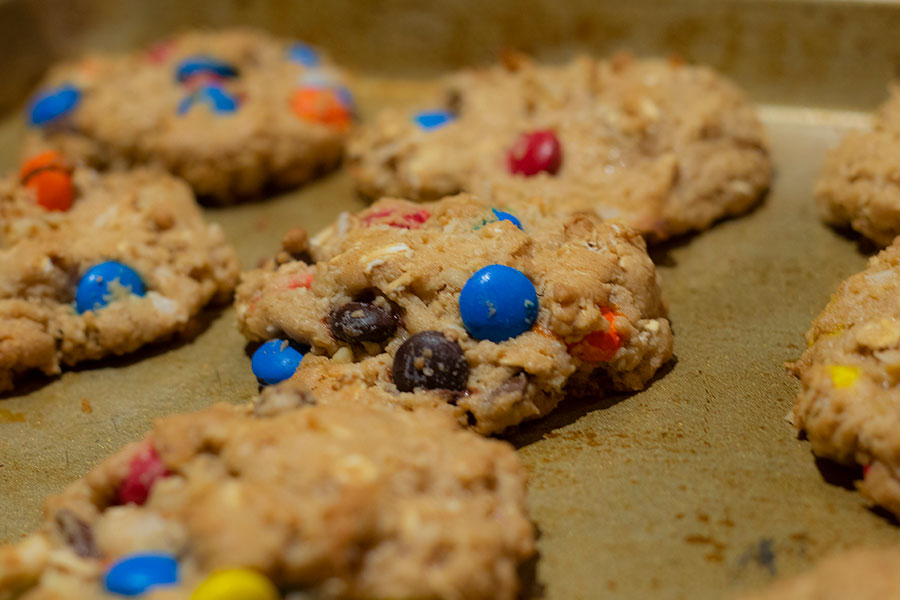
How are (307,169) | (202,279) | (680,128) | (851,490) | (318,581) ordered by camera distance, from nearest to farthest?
(318,581), (851,490), (202,279), (680,128), (307,169)

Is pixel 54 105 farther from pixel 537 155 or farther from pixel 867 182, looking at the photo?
pixel 867 182

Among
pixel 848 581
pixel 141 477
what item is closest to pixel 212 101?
pixel 141 477

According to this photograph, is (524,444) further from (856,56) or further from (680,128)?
(856,56)

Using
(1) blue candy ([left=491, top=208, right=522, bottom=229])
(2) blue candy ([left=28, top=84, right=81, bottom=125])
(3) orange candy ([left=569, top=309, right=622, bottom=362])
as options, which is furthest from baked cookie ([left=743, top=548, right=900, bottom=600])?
(2) blue candy ([left=28, top=84, right=81, bottom=125])

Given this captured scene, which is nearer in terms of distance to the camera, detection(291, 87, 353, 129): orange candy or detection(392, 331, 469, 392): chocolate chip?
detection(392, 331, 469, 392): chocolate chip

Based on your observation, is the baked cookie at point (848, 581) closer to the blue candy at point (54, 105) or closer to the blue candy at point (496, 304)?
the blue candy at point (496, 304)

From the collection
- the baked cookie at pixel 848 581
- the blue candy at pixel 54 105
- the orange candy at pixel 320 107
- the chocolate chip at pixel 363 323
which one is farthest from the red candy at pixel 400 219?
the blue candy at pixel 54 105

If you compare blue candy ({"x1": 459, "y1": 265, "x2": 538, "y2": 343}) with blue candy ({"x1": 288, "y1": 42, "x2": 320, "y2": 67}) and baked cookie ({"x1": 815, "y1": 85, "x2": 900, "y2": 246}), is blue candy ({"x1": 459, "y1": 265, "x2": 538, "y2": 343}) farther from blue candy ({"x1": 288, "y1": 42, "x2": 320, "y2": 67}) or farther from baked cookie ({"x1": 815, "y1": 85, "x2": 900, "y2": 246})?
blue candy ({"x1": 288, "y1": 42, "x2": 320, "y2": 67})

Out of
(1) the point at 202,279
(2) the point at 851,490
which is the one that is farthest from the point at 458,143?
(2) the point at 851,490
